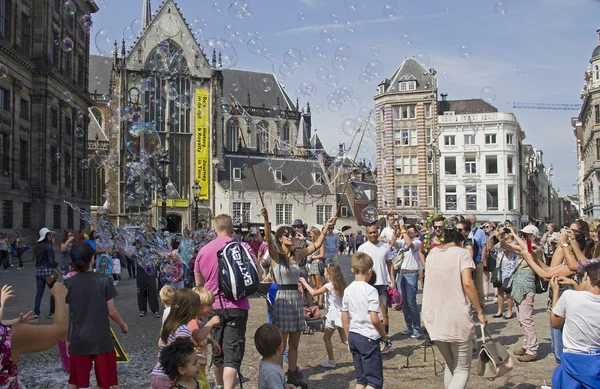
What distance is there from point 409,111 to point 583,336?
145ft

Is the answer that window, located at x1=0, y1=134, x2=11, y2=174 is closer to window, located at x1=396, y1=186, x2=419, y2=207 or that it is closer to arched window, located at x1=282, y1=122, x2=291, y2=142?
window, located at x1=396, y1=186, x2=419, y2=207

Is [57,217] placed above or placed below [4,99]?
below

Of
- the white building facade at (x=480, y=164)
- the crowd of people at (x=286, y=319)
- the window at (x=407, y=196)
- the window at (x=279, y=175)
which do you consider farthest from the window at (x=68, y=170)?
the crowd of people at (x=286, y=319)

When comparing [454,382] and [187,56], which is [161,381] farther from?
[187,56]

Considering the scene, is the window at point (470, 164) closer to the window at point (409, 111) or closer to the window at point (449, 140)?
the window at point (449, 140)

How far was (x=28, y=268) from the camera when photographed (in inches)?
963

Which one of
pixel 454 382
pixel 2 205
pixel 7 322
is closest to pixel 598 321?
pixel 454 382

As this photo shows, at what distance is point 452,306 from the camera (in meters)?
5.20

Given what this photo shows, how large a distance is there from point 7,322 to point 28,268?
80.0ft

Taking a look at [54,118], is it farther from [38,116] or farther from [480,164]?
[480,164]

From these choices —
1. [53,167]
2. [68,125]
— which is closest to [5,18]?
[68,125]

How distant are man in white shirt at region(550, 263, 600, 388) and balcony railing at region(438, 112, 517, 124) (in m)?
43.8

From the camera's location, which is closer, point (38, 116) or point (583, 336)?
point (583, 336)

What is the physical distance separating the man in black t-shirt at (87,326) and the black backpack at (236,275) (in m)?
1.11
